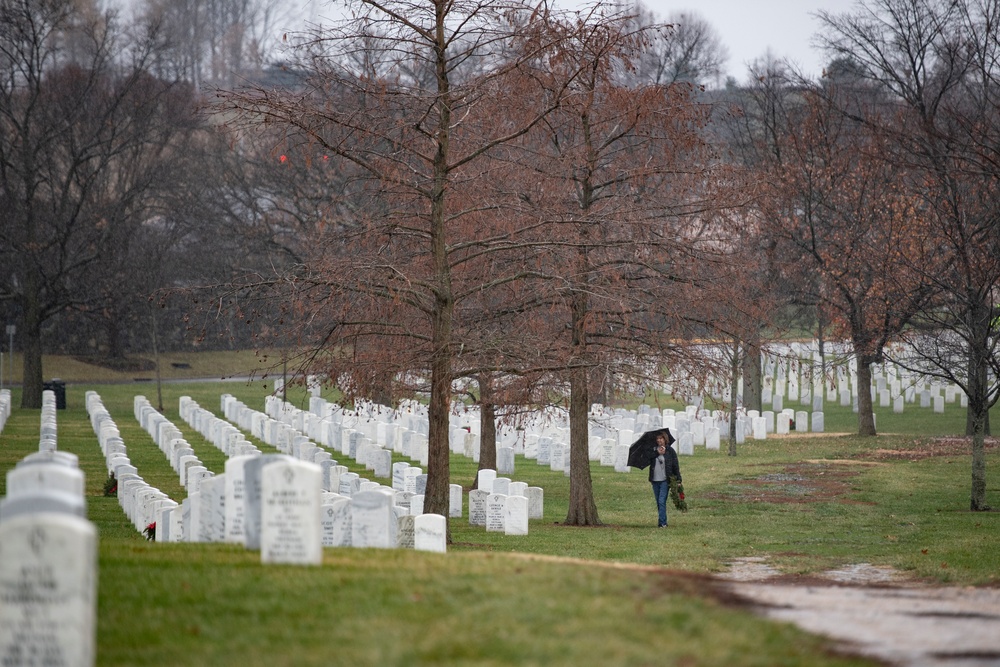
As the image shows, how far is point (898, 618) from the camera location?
783cm

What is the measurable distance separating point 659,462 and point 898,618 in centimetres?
1035

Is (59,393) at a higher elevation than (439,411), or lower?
higher

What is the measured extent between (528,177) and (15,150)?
30.7 m

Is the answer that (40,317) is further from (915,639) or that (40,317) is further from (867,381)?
(915,639)

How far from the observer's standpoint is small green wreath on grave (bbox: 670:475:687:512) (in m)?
18.8

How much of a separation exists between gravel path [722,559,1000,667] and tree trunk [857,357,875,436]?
73.1 feet

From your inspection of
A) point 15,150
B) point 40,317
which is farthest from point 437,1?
point 15,150

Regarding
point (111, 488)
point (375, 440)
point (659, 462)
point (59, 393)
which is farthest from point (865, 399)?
point (59, 393)

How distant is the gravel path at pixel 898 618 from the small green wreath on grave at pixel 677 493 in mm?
8592

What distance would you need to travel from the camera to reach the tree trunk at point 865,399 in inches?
1253

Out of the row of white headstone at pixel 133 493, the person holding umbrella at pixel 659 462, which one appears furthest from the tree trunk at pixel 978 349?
the row of white headstone at pixel 133 493

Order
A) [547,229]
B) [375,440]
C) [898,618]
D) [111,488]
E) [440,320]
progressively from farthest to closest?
[375,440] < [111,488] < [547,229] < [440,320] < [898,618]

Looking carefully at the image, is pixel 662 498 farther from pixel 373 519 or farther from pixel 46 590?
pixel 46 590

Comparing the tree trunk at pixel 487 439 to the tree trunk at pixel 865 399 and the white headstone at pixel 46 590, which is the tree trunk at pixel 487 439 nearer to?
the tree trunk at pixel 865 399
